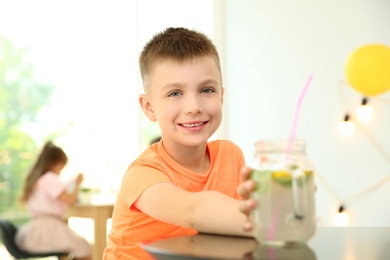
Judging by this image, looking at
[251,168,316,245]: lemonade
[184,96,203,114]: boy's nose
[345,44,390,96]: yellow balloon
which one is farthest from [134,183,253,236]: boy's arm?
[345,44,390,96]: yellow balloon

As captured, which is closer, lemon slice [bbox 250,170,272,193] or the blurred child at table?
lemon slice [bbox 250,170,272,193]

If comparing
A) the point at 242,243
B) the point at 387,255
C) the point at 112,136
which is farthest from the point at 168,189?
the point at 112,136

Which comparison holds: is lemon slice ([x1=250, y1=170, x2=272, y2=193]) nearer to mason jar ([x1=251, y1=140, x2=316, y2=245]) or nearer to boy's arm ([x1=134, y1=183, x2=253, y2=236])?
mason jar ([x1=251, y1=140, x2=316, y2=245])

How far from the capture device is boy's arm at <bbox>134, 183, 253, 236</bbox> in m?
1.15

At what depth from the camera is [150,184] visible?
4.54ft

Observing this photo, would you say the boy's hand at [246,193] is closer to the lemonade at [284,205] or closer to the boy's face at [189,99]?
the lemonade at [284,205]

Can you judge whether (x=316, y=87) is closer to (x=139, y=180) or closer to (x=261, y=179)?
(x=139, y=180)

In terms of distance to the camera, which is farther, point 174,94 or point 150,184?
point 174,94

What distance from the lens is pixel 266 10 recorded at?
4781 mm

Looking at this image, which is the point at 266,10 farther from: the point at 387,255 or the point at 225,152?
the point at 387,255

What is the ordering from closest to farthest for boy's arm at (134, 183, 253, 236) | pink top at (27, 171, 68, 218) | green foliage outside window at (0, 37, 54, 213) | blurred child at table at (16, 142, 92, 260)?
boy's arm at (134, 183, 253, 236)
blurred child at table at (16, 142, 92, 260)
pink top at (27, 171, 68, 218)
green foliage outside window at (0, 37, 54, 213)

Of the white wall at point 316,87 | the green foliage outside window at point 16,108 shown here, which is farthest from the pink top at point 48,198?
the green foliage outside window at point 16,108

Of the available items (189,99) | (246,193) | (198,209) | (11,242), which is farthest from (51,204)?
(246,193)

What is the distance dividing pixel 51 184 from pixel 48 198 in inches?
4.0
